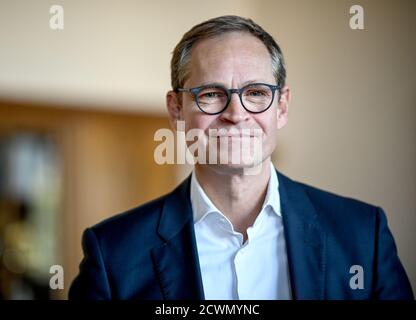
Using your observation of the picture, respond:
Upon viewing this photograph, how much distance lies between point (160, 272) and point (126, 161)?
504 mm

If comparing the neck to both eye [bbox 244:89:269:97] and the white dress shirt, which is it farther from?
eye [bbox 244:89:269:97]

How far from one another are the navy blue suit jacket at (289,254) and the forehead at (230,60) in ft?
0.71

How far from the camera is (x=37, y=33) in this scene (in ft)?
3.87

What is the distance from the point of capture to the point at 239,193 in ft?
3.13

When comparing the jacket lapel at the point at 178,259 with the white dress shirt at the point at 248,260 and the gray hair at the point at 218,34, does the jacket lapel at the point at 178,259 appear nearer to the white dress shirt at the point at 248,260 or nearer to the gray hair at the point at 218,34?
the white dress shirt at the point at 248,260

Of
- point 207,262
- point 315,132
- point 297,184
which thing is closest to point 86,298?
point 207,262

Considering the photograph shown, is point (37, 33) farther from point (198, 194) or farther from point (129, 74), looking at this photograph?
point (198, 194)

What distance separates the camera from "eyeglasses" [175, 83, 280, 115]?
891mm

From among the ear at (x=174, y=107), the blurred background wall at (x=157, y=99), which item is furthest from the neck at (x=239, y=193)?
the blurred background wall at (x=157, y=99)

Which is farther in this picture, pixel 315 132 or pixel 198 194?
pixel 315 132

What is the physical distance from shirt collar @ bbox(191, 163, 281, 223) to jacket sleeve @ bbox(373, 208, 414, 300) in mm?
187

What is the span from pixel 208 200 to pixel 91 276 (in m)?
0.25

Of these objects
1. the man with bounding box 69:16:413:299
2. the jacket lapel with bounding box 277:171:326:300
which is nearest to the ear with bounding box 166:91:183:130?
the man with bounding box 69:16:413:299

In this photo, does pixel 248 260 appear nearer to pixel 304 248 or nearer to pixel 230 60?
pixel 304 248
